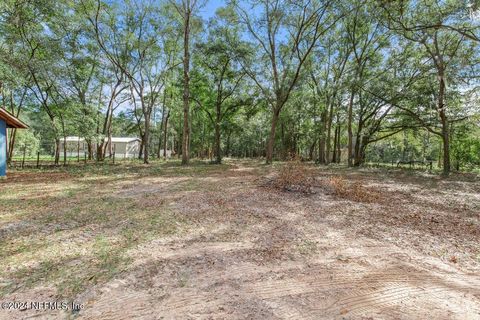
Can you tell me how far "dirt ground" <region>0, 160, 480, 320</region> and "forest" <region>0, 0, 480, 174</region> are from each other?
9.14 meters

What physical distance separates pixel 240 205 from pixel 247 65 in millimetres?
14734

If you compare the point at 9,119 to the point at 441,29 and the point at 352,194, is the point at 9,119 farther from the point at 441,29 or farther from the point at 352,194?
the point at 441,29

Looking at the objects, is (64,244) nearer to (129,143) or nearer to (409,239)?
(409,239)

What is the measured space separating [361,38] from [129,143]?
35.8m

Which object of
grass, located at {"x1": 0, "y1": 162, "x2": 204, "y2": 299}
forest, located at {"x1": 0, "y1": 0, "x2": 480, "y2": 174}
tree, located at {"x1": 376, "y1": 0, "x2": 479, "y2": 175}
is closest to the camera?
grass, located at {"x1": 0, "y1": 162, "x2": 204, "y2": 299}

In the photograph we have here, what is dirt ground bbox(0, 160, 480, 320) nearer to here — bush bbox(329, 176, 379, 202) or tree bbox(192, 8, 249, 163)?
bush bbox(329, 176, 379, 202)

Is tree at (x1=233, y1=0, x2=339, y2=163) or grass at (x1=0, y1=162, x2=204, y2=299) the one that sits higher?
tree at (x1=233, y1=0, x2=339, y2=163)

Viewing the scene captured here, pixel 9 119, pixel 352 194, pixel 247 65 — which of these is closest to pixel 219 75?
pixel 247 65

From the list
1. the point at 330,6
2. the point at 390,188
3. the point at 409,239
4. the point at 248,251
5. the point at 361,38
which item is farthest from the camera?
the point at 361,38

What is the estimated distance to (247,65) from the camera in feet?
59.6

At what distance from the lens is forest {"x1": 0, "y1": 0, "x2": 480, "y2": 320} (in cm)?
233

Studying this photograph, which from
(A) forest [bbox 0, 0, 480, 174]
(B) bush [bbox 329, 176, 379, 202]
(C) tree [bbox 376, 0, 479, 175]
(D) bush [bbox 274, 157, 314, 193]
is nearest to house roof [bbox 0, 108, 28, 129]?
(A) forest [bbox 0, 0, 480, 174]

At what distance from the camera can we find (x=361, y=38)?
17875 millimetres

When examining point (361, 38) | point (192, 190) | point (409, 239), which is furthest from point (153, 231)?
point (361, 38)
